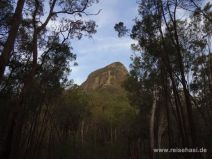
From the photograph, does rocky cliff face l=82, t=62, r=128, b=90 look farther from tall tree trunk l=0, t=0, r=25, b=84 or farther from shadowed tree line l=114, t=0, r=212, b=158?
tall tree trunk l=0, t=0, r=25, b=84

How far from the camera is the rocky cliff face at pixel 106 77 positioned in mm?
93750

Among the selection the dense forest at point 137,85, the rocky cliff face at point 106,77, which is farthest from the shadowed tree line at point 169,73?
the rocky cliff face at point 106,77

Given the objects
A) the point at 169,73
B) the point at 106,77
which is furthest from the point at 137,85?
the point at 106,77

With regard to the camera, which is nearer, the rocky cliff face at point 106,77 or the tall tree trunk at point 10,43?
the tall tree trunk at point 10,43

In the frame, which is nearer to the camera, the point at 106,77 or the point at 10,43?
the point at 10,43

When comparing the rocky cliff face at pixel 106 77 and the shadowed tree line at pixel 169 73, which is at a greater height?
the rocky cliff face at pixel 106 77

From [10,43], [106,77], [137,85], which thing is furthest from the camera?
[106,77]

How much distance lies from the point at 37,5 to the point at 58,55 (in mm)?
5657

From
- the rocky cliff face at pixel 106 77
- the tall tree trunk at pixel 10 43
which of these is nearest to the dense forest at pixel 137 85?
the tall tree trunk at pixel 10 43

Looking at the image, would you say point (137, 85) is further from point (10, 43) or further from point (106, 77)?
point (106, 77)

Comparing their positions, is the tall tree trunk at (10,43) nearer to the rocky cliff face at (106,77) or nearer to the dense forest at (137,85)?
the dense forest at (137,85)

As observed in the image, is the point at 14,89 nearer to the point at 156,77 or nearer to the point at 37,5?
the point at 37,5

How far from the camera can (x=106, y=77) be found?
97.5 metres

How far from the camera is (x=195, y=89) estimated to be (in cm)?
1892
